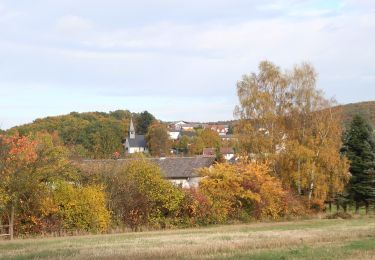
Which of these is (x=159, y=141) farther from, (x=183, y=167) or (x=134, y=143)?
(x=183, y=167)

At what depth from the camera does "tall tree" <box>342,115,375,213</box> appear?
5688 cm

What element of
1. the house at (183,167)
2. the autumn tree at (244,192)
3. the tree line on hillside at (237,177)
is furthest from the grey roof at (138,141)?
the autumn tree at (244,192)

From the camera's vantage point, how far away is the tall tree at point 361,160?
187 ft

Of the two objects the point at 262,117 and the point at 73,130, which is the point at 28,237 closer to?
the point at 262,117

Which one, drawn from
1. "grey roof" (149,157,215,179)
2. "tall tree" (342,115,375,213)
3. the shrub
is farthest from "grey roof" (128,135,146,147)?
the shrub

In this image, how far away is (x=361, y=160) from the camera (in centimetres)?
5712

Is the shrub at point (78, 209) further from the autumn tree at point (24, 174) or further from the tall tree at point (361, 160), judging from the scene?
the tall tree at point (361, 160)

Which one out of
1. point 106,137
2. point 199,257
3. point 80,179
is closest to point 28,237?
point 80,179

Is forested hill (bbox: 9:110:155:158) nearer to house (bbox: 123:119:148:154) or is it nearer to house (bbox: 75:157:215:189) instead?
house (bbox: 123:119:148:154)

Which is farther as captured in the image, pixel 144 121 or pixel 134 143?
pixel 144 121

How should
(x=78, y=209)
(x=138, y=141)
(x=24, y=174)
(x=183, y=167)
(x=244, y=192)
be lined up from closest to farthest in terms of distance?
1. (x=24, y=174)
2. (x=78, y=209)
3. (x=244, y=192)
4. (x=183, y=167)
5. (x=138, y=141)

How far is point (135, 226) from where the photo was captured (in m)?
41.8

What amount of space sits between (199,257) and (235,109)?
125 feet

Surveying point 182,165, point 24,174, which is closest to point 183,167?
point 182,165
